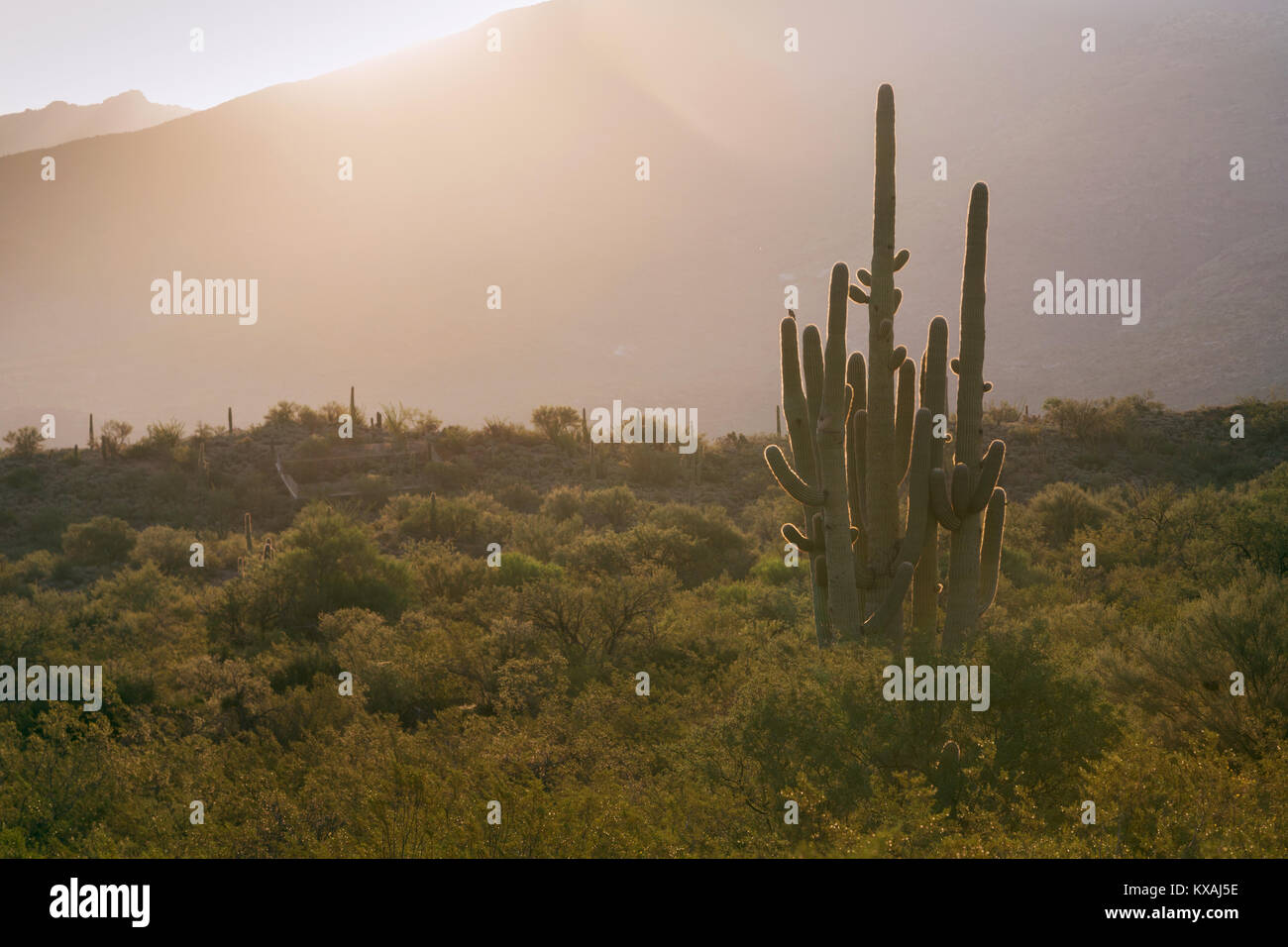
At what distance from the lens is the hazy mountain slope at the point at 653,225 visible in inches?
3556

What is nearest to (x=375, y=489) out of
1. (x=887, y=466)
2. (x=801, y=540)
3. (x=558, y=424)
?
(x=558, y=424)

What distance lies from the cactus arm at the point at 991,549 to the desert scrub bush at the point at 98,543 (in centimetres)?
2131

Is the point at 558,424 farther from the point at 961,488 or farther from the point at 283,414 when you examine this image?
the point at 961,488

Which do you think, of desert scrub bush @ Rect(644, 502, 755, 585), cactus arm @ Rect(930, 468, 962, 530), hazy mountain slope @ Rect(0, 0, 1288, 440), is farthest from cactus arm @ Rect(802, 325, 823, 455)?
hazy mountain slope @ Rect(0, 0, 1288, 440)

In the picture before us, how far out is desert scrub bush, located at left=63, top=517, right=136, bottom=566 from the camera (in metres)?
23.5

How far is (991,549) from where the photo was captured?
941 cm

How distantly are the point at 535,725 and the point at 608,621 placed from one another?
4.42 m

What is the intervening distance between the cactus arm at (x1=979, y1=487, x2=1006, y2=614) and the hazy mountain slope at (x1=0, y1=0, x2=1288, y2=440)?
6981cm

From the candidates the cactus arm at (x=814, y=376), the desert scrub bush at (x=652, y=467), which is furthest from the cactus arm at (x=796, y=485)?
the desert scrub bush at (x=652, y=467)

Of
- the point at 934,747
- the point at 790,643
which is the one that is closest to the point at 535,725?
the point at 790,643

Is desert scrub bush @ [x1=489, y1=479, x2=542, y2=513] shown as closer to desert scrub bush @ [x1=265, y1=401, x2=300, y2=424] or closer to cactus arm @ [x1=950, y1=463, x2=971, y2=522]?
desert scrub bush @ [x1=265, y1=401, x2=300, y2=424]

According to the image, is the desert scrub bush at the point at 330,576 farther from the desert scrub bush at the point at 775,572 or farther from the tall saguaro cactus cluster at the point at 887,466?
the tall saguaro cactus cluster at the point at 887,466

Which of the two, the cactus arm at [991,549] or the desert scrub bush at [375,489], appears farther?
the desert scrub bush at [375,489]
